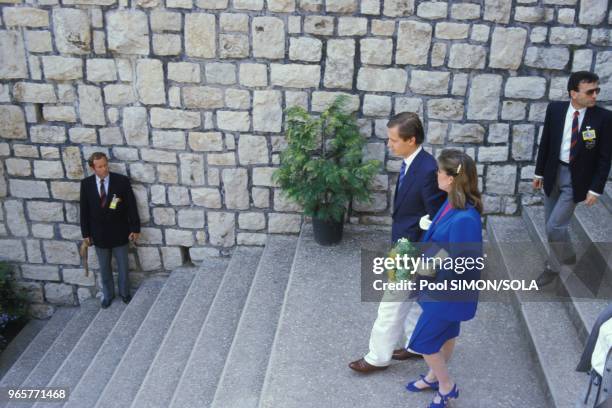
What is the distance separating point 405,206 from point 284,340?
1331mm

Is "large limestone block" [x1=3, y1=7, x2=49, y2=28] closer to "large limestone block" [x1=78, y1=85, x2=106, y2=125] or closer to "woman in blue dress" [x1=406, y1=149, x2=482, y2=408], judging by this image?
"large limestone block" [x1=78, y1=85, x2=106, y2=125]

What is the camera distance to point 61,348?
598cm

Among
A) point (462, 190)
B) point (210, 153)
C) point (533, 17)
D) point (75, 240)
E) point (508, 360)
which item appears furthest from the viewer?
point (75, 240)

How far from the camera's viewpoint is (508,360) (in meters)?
3.94

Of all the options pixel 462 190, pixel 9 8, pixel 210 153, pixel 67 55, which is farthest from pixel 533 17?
pixel 9 8

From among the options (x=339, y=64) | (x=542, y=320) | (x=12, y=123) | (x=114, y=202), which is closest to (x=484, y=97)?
(x=339, y=64)

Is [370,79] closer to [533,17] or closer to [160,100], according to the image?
[533,17]

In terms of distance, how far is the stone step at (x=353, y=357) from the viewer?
362 centimetres

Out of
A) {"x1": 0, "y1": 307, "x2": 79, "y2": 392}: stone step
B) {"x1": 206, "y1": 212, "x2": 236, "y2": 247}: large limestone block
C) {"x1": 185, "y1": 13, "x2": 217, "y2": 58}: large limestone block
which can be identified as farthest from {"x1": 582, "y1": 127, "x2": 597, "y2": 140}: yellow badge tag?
{"x1": 0, "y1": 307, "x2": 79, "y2": 392}: stone step

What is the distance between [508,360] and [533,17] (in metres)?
2.85

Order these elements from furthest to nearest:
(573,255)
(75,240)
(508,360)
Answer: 1. (75,240)
2. (573,255)
3. (508,360)

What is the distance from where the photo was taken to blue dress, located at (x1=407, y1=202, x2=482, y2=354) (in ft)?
9.90

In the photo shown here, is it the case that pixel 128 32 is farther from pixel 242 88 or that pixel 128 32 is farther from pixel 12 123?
pixel 12 123

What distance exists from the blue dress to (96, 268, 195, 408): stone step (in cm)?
267
